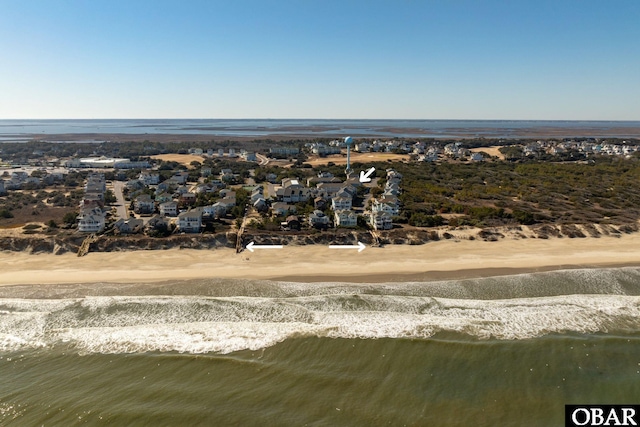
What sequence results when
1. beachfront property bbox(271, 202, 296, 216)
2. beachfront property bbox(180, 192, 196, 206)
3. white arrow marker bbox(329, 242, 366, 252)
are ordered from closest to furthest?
white arrow marker bbox(329, 242, 366, 252), beachfront property bbox(271, 202, 296, 216), beachfront property bbox(180, 192, 196, 206)

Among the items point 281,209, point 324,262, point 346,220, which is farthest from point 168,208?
point 324,262

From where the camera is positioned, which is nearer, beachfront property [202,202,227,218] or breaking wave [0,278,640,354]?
breaking wave [0,278,640,354]

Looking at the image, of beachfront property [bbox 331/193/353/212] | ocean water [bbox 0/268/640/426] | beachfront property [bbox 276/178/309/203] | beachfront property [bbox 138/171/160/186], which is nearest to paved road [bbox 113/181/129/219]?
beachfront property [bbox 138/171/160/186]

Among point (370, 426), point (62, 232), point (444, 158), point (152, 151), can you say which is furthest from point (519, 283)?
point (152, 151)

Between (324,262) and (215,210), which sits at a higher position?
(215,210)

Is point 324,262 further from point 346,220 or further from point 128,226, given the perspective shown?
point 128,226

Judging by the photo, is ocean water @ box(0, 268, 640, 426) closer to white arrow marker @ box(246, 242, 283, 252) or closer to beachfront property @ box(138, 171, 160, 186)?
white arrow marker @ box(246, 242, 283, 252)

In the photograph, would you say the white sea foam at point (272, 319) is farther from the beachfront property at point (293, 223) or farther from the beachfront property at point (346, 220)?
the beachfront property at point (346, 220)
